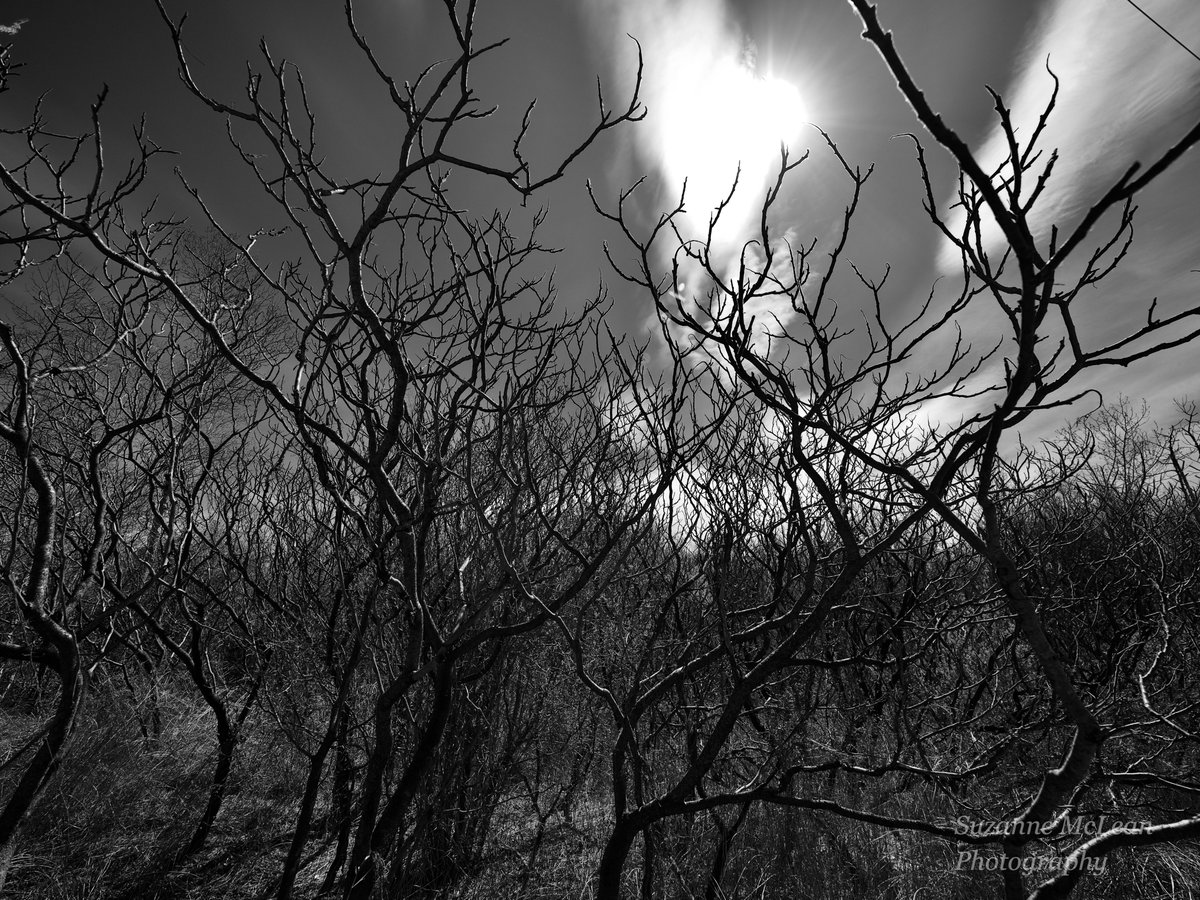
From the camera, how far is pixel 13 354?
1.81m

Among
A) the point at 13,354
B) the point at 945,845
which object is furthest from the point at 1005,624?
the point at 13,354

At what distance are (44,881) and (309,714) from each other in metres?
1.53

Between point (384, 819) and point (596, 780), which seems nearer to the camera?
point (384, 819)

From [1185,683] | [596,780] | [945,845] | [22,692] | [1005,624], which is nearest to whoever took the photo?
[945,845]

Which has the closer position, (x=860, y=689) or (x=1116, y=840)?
(x=1116, y=840)

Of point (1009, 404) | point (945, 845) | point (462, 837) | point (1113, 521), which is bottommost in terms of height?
point (945, 845)

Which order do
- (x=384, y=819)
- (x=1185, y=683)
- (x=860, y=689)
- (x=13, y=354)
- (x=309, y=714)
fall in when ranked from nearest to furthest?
(x=13, y=354) < (x=384, y=819) < (x=309, y=714) < (x=1185, y=683) < (x=860, y=689)

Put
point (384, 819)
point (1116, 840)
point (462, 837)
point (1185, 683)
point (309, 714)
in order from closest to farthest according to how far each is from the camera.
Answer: point (1116, 840), point (384, 819), point (462, 837), point (309, 714), point (1185, 683)

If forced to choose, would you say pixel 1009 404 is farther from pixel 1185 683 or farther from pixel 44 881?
pixel 1185 683

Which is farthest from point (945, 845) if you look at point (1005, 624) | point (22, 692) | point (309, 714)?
point (22, 692)

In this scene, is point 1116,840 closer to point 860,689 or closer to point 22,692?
point 860,689

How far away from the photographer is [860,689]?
5559mm

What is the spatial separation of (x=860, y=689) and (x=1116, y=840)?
17.1 ft

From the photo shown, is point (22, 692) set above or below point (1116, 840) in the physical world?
above
